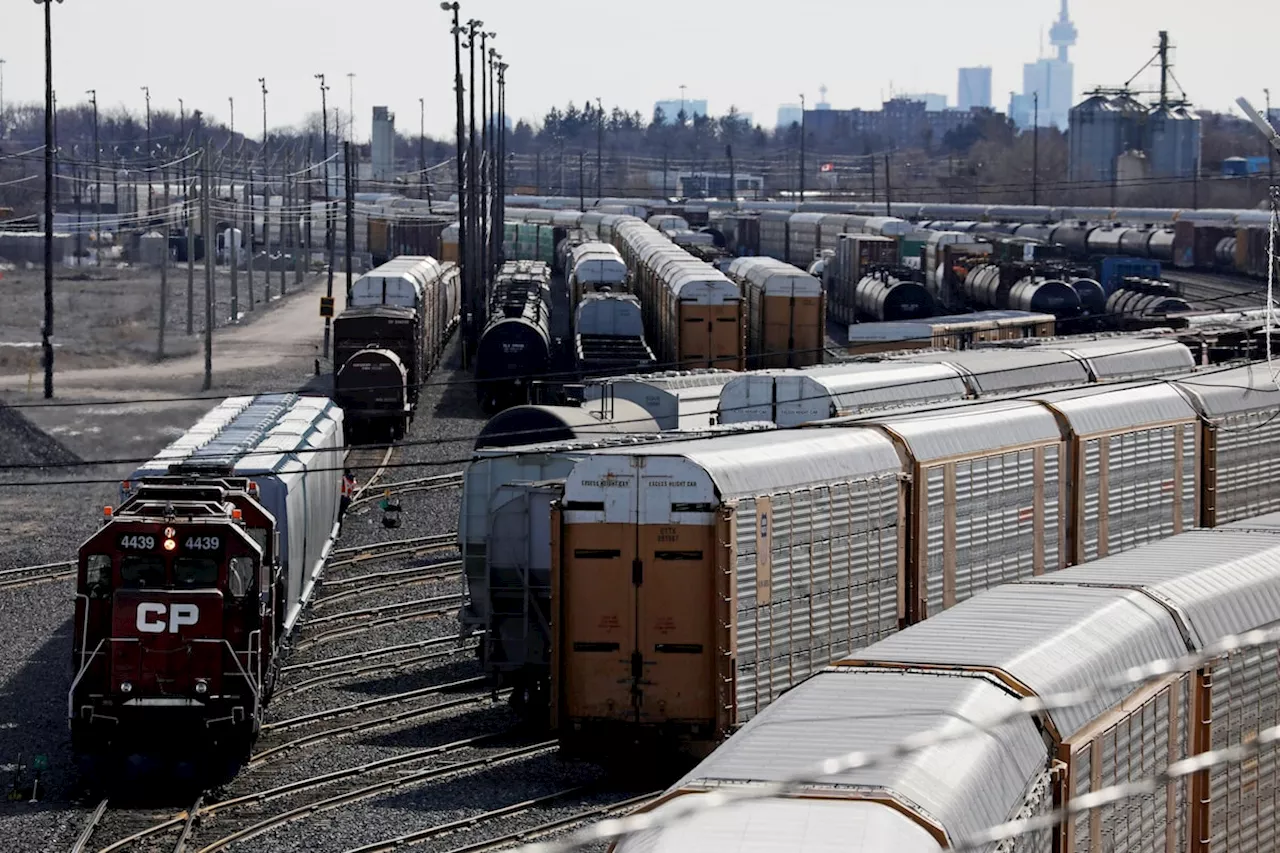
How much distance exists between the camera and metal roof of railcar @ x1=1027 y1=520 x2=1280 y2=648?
11.7 meters

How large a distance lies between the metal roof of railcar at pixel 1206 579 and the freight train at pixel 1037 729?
0.02 m

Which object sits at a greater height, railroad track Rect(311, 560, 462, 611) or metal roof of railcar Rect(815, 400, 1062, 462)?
metal roof of railcar Rect(815, 400, 1062, 462)

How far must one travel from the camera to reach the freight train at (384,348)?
4050cm

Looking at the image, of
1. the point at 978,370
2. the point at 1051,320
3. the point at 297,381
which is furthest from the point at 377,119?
the point at 978,370

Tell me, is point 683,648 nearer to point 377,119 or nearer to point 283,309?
point 283,309

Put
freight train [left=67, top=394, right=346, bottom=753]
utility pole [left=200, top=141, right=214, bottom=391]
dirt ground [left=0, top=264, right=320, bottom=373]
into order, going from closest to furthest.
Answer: freight train [left=67, top=394, right=346, bottom=753], utility pole [left=200, top=141, right=214, bottom=391], dirt ground [left=0, top=264, right=320, bottom=373]

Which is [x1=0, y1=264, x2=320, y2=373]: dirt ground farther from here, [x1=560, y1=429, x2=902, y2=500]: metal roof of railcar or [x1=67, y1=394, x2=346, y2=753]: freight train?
[x1=560, y1=429, x2=902, y2=500]: metal roof of railcar

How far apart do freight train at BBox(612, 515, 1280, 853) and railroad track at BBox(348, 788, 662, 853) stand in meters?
4.97

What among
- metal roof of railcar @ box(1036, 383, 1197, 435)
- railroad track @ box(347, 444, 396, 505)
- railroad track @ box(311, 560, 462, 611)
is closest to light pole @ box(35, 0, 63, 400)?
railroad track @ box(347, 444, 396, 505)

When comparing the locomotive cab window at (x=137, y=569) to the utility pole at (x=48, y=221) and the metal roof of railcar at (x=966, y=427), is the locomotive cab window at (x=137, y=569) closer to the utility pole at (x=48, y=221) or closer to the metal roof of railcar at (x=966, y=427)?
the metal roof of railcar at (x=966, y=427)

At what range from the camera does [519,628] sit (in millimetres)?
18906

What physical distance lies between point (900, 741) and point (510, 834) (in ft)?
24.9

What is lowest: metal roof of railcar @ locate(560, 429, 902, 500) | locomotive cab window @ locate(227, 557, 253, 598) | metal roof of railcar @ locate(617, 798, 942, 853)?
locomotive cab window @ locate(227, 557, 253, 598)

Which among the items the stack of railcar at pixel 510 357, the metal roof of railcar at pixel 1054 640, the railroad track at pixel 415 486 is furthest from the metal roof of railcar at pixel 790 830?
the stack of railcar at pixel 510 357
